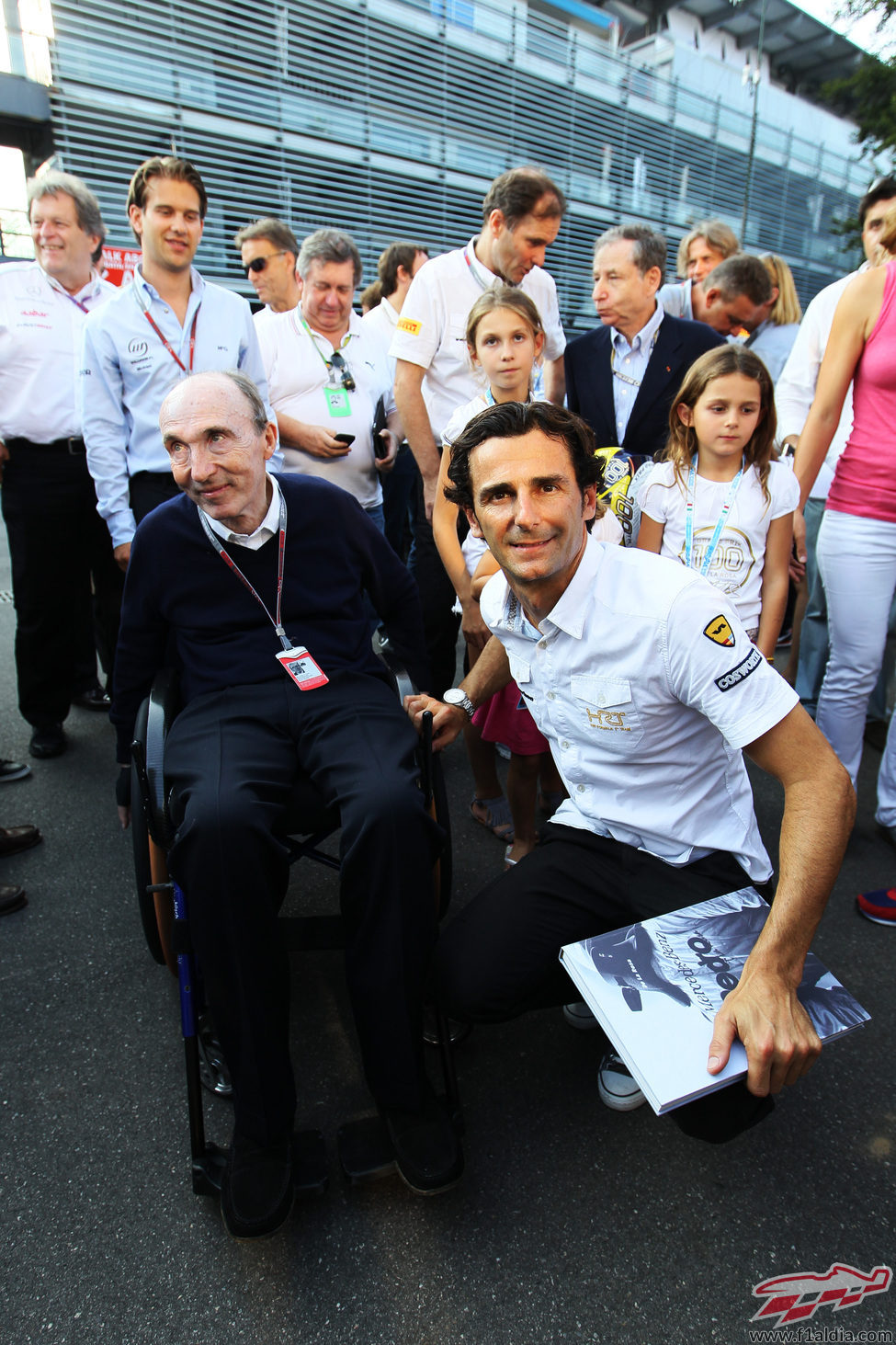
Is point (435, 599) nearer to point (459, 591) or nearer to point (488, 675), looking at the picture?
point (459, 591)

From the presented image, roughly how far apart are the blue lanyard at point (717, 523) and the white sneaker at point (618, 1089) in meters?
1.46

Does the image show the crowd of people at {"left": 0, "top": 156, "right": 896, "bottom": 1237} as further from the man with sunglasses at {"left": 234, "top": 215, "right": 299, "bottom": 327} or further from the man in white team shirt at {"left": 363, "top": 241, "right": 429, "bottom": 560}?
the man in white team shirt at {"left": 363, "top": 241, "right": 429, "bottom": 560}

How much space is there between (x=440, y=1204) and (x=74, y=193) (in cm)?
357

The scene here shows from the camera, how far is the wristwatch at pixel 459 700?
6.41 ft

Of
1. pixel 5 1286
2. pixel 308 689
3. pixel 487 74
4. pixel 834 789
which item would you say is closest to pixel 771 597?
pixel 834 789

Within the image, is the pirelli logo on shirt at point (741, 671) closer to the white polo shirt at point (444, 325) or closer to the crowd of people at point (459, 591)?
the crowd of people at point (459, 591)

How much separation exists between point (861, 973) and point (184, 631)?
2029 mm

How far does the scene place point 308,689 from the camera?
6.45 ft

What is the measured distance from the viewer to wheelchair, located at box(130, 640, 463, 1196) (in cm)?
157

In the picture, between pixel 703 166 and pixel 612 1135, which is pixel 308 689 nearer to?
pixel 612 1135

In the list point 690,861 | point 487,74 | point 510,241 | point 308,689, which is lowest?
point 690,861

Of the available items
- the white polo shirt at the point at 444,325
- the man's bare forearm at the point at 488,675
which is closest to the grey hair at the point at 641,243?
the white polo shirt at the point at 444,325

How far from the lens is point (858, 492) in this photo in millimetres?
2508

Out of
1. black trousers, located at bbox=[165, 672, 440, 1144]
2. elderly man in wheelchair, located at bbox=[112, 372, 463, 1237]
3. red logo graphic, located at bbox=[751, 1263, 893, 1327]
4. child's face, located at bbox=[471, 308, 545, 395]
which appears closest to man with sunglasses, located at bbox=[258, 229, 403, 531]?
child's face, located at bbox=[471, 308, 545, 395]
